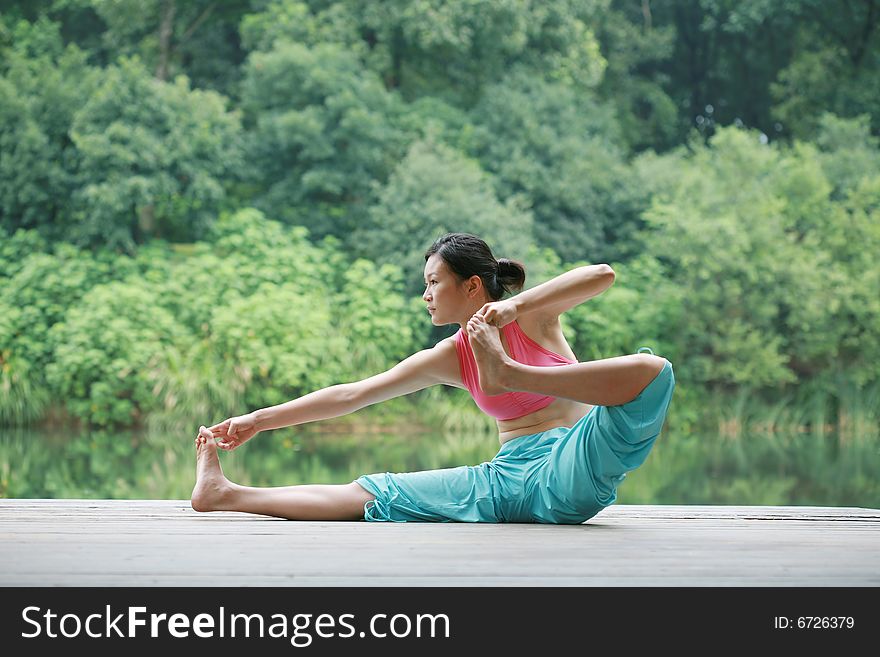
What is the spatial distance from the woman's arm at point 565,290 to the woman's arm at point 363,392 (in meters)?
0.31

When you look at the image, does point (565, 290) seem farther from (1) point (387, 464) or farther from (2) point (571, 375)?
(1) point (387, 464)

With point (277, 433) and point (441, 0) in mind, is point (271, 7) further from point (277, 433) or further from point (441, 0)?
point (277, 433)

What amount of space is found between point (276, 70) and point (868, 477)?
22.8 ft

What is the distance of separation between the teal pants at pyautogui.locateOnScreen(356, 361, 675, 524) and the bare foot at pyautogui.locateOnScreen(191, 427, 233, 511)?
12.5 inches

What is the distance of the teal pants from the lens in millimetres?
2316

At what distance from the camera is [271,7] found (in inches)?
462

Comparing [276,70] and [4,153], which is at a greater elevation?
[276,70]

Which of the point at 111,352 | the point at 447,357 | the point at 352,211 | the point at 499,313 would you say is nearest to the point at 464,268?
the point at 447,357

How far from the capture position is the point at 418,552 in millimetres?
1970

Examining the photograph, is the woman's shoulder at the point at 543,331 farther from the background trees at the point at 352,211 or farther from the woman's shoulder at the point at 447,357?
the background trees at the point at 352,211

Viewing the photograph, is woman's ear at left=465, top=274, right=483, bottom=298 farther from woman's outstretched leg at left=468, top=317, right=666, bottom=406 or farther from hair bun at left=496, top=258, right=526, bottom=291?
woman's outstretched leg at left=468, top=317, right=666, bottom=406

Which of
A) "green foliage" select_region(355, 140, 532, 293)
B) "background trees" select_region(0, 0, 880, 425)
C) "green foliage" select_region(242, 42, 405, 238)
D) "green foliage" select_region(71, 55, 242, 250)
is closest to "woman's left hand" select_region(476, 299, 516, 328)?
"background trees" select_region(0, 0, 880, 425)

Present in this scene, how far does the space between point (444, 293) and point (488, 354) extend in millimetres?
365
